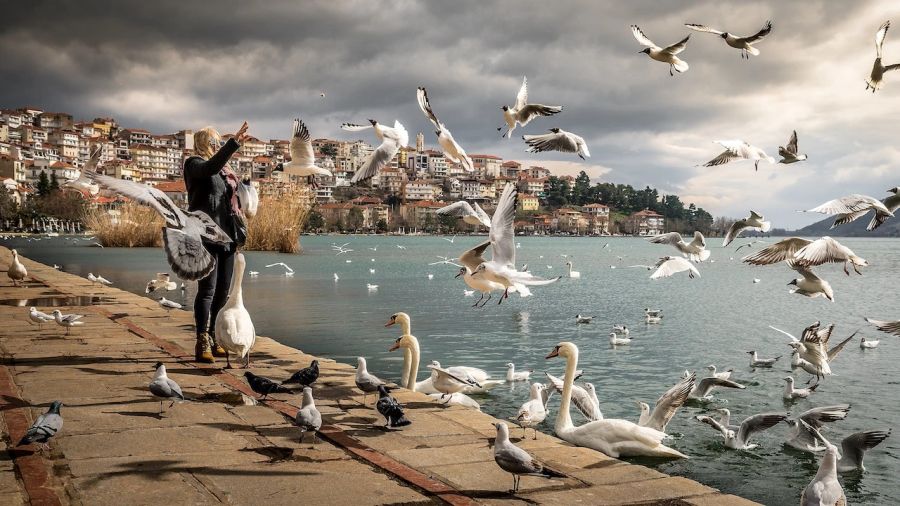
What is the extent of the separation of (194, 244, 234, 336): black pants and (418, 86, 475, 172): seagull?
2200 mm

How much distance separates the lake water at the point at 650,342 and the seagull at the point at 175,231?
4.13m

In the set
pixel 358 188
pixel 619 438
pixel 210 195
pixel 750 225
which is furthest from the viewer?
pixel 358 188

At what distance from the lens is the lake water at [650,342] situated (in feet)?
21.8

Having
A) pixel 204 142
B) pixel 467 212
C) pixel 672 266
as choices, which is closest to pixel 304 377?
pixel 467 212

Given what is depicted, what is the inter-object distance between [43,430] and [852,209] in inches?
244

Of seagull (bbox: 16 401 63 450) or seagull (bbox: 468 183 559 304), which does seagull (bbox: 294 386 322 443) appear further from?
seagull (bbox: 468 183 559 304)

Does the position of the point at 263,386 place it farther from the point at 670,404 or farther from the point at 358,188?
the point at 358,188

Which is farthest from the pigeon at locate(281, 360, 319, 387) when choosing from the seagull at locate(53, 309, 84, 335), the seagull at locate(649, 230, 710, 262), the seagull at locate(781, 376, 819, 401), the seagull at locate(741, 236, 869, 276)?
the seagull at locate(781, 376, 819, 401)

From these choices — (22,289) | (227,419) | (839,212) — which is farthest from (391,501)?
(22,289)

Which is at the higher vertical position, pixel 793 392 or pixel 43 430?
pixel 43 430

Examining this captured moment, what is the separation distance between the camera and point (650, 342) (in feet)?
48.8

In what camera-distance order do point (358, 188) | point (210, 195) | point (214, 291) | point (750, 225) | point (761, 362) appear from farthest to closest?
point (358, 188)
point (761, 362)
point (750, 225)
point (214, 291)
point (210, 195)

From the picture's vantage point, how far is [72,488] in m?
3.20

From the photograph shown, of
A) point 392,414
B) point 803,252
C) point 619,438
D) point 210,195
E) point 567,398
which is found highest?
point 210,195
